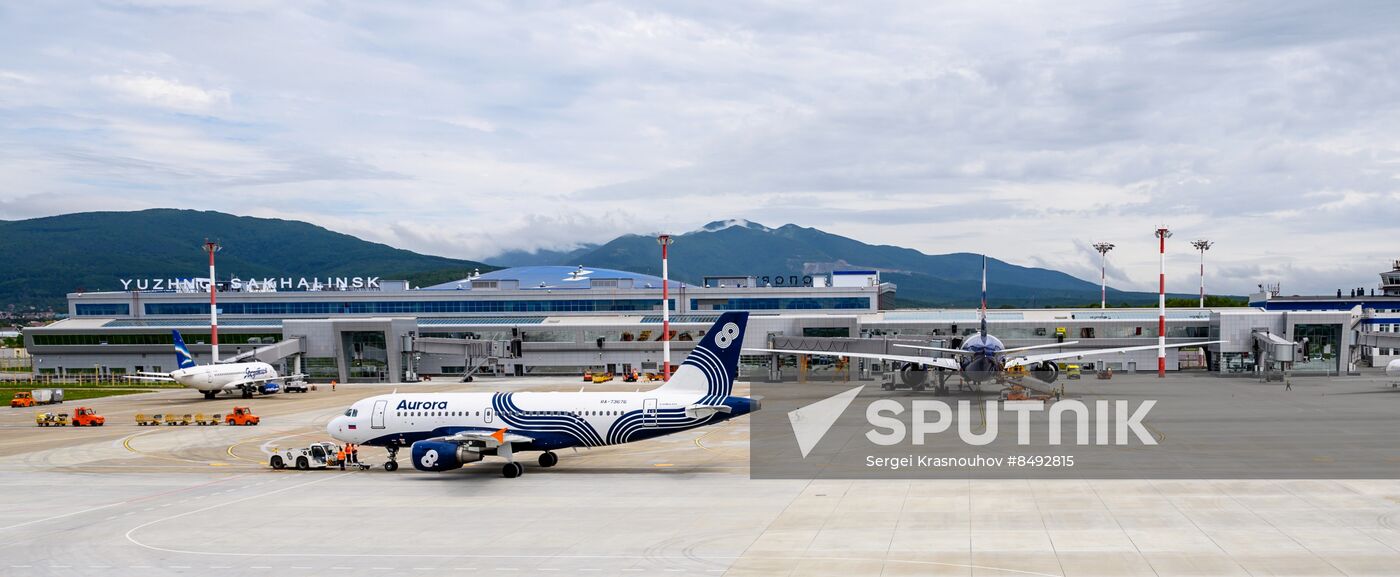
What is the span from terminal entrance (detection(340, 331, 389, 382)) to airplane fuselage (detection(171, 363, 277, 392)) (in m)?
20.7

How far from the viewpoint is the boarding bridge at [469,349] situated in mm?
114750

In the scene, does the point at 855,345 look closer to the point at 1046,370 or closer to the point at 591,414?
the point at 1046,370

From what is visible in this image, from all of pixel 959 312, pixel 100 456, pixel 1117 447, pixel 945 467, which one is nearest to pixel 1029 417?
pixel 1117 447

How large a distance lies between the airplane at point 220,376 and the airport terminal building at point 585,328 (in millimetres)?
11462

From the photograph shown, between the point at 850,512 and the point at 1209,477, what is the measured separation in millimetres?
14998

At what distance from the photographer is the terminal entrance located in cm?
11469

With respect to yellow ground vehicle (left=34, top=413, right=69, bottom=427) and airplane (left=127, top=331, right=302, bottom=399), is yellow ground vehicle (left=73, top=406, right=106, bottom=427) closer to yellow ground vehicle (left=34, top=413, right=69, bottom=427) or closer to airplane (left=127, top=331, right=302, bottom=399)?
yellow ground vehicle (left=34, top=413, right=69, bottom=427)

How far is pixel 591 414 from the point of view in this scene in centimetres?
4297

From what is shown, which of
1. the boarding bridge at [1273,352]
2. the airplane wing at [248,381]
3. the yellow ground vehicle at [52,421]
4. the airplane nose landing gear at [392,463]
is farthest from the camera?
the boarding bridge at [1273,352]

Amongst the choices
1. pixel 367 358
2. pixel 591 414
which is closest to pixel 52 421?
pixel 367 358

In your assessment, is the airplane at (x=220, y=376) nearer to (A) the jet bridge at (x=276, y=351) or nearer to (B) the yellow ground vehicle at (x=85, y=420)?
(A) the jet bridge at (x=276, y=351)

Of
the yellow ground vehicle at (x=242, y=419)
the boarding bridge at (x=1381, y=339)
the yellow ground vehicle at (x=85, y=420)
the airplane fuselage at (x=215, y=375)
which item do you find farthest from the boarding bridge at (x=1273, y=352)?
the yellow ground vehicle at (x=85, y=420)

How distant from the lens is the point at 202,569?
2747 cm

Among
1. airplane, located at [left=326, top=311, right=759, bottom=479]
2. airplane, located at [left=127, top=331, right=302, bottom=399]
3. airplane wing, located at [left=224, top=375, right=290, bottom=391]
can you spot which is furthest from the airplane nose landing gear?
airplane wing, located at [left=224, top=375, right=290, bottom=391]
